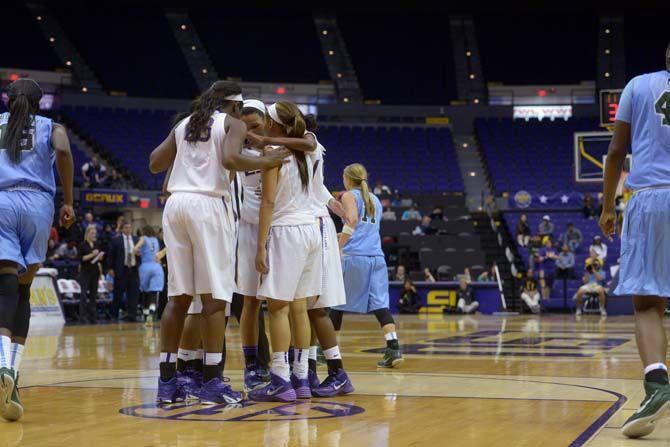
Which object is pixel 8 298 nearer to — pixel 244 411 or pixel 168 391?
pixel 168 391

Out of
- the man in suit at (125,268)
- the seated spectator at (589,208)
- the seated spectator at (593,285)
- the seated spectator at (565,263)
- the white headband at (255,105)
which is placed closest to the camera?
the white headband at (255,105)

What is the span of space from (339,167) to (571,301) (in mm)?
12635

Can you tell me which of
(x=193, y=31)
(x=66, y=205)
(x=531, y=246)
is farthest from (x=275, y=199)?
(x=193, y=31)

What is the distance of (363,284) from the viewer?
8234mm

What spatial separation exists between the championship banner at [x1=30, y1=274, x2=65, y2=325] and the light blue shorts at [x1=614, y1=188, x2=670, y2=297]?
43.2ft

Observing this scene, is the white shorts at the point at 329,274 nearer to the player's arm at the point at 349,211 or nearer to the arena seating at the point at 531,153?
the player's arm at the point at 349,211

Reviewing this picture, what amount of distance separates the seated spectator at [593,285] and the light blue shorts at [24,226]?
673 inches

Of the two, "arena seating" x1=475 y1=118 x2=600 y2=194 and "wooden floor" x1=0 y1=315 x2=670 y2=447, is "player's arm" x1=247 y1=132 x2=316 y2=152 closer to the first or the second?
"wooden floor" x1=0 y1=315 x2=670 y2=447

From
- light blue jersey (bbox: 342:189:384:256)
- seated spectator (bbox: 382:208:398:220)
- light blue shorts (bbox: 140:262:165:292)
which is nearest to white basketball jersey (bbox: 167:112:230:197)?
light blue jersey (bbox: 342:189:384:256)

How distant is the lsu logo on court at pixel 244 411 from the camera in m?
4.92

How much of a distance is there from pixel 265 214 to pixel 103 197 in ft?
73.2

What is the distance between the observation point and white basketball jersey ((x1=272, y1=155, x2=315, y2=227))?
224 inches

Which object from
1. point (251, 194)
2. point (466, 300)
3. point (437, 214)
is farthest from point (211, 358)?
point (437, 214)

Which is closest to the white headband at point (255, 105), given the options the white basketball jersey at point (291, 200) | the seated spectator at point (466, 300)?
the white basketball jersey at point (291, 200)
